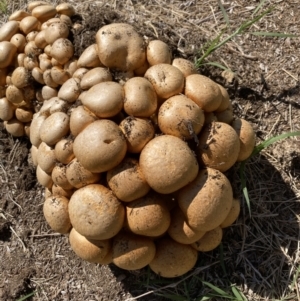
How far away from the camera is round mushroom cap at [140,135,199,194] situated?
2586mm

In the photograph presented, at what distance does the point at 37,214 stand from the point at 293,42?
2.75 m

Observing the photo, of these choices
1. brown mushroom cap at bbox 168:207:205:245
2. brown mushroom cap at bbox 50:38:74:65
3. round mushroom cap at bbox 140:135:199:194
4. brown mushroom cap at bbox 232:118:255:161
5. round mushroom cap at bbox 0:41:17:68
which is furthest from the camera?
round mushroom cap at bbox 0:41:17:68

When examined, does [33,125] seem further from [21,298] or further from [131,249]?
[21,298]

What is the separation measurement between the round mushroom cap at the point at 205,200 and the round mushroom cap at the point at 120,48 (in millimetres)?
946

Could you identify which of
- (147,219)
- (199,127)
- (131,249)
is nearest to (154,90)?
(199,127)

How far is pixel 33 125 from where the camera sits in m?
3.22

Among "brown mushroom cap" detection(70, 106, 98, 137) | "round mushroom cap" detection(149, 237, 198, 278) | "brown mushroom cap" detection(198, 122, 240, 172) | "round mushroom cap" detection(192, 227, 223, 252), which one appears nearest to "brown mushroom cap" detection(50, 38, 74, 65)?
"brown mushroom cap" detection(70, 106, 98, 137)

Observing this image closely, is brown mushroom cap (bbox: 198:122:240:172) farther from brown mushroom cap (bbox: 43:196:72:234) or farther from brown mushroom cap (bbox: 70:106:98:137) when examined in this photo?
brown mushroom cap (bbox: 43:196:72:234)

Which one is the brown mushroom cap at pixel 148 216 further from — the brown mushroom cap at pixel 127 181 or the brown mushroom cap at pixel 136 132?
the brown mushroom cap at pixel 136 132

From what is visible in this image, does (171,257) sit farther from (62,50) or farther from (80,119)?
(62,50)

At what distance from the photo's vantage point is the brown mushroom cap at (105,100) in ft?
8.96

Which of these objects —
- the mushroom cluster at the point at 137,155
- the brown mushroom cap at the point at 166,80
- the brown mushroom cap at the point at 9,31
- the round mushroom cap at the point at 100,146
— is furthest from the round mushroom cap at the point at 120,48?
the brown mushroom cap at the point at 9,31

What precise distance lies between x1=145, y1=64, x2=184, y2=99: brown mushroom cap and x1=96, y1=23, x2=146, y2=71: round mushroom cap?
18cm

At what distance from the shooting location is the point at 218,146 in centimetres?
279
